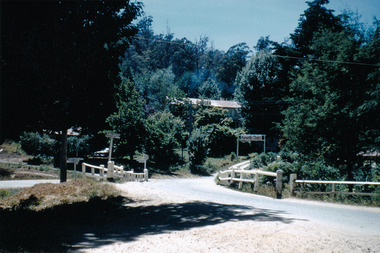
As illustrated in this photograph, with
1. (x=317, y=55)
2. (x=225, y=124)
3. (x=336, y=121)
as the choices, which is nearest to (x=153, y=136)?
(x=225, y=124)

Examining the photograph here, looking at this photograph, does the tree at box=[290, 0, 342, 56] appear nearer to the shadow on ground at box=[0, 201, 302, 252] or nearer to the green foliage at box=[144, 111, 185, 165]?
the green foliage at box=[144, 111, 185, 165]

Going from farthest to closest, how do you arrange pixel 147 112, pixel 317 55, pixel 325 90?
pixel 147 112, pixel 317 55, pixel 325 90

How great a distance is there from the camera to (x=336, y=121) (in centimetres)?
1429

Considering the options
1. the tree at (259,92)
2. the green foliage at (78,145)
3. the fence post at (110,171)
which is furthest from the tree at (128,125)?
the tree at (259,92)

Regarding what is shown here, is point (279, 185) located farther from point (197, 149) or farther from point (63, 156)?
point (197, 149)

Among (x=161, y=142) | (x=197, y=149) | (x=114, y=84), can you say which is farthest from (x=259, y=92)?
(x=114, y=84)

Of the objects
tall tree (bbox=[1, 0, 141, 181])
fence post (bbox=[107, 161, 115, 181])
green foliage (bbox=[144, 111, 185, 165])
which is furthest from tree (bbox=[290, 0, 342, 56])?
tall tree (bbox=[1, 0, 141, 181])

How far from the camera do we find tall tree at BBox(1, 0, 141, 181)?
8.89 m

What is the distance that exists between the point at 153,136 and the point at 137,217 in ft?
75.5

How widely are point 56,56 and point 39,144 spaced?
2279 cm

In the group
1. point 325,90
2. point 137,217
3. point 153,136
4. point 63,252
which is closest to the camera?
point 63,252

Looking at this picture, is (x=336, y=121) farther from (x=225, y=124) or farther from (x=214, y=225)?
(x=225, y=124)

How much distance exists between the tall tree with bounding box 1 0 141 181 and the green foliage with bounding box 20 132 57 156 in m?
18.1

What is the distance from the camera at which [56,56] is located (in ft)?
30.7
